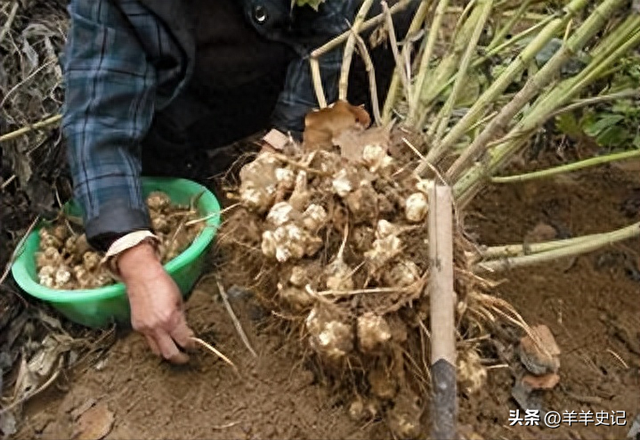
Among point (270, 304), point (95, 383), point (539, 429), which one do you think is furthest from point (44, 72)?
point (539, 429)

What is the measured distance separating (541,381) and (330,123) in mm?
621

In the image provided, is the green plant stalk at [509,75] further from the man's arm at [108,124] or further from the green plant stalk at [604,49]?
the man's arm at [108,124]

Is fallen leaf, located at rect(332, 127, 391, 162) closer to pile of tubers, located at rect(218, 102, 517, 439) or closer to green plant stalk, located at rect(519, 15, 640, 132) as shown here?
pile of tubers, located at rect(218, 102, 517, 439)

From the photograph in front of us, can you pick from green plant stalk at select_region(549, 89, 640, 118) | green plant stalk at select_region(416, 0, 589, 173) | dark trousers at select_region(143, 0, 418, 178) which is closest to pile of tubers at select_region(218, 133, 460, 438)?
green plant stalk at select_region(416, 0, 589, 173)

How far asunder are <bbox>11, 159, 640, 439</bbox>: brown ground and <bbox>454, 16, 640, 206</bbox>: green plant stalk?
0.33 metres

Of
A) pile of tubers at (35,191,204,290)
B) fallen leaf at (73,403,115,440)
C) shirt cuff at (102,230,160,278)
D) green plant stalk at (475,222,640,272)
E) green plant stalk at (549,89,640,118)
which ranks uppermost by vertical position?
green plant stalk at (549,89,640,118)

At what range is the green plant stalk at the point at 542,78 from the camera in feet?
3.87

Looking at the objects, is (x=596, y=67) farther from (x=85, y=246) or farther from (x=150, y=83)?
(x=85, y=246)

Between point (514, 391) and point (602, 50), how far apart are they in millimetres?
610

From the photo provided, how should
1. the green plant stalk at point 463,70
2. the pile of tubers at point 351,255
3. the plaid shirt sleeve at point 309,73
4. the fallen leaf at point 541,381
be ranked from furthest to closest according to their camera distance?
the plaid shirt sleeve at point 309,73
the fallen leaf at point 541,381
the green plant stalk at point 463,70
the pile of tubers at point 351,255

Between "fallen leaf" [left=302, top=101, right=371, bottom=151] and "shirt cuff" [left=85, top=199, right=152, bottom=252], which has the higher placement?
"fallen leaf" [left=302, top=101, right=371, bottom=151]

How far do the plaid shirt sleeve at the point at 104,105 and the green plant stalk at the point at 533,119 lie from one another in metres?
0.56

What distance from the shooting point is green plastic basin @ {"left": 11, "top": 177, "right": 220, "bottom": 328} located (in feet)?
4.88

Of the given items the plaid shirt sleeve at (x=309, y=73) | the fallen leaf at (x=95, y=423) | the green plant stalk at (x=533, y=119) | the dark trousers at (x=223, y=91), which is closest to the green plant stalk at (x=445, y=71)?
the green plant stalk at (x=533, y=119)
